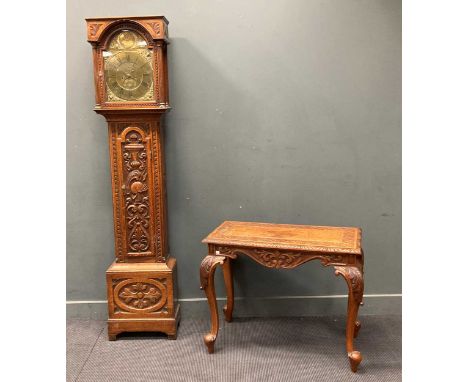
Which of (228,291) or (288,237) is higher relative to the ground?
(288,237)

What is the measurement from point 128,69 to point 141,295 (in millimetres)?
1413

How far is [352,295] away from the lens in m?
2.55

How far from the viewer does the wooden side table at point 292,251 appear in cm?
254

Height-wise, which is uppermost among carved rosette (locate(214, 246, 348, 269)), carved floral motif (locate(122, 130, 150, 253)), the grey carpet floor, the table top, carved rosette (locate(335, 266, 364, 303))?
carved floral motif (locate(122, 130, 150, 253))

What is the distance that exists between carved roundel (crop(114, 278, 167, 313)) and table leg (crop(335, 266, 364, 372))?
1157 millimetres

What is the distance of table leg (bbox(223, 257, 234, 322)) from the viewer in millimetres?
3211

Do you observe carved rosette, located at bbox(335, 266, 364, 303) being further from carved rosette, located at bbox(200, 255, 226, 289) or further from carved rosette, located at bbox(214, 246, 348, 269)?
carved rosette, located at bbox(200, 255, 226, 289)

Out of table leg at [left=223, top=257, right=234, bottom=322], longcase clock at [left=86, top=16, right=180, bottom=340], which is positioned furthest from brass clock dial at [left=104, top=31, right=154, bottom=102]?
table leg at [left=223, top=257, right=234, bottom=322]

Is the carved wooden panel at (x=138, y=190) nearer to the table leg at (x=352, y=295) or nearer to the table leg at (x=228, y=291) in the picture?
the table leg at (x=228, y=291)

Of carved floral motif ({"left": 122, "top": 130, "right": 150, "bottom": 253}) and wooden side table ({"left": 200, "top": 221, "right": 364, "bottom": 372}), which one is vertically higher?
carved floral motif ({"left": 122, "top": 130, "right": 150, "bottom": 253})

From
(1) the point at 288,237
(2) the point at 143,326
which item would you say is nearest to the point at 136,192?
(2) the point at 143,326

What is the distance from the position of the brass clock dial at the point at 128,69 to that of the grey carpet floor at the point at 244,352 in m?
1.53

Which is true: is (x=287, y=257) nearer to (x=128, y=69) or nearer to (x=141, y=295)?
(x=141, y=295)

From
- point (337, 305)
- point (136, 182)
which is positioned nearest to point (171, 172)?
point (136, 182)
